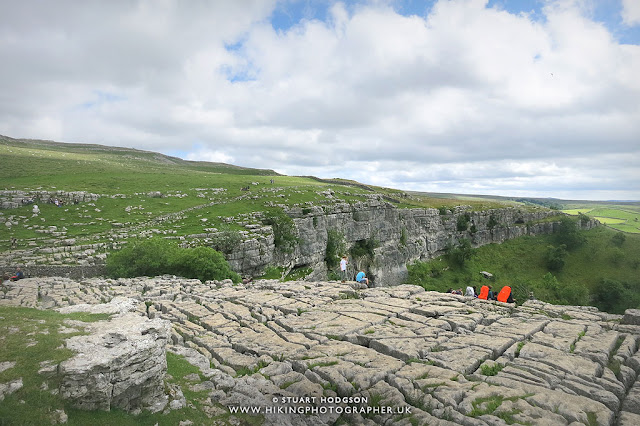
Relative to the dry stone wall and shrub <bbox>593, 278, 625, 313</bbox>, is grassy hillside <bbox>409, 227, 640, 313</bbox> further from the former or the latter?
the dry stone wall

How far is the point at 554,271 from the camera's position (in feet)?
243

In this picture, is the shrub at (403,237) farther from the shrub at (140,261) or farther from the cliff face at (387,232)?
the shrub at (140,261)

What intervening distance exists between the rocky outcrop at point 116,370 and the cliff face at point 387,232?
97.4 ft

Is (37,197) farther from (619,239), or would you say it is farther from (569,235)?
(619,239)

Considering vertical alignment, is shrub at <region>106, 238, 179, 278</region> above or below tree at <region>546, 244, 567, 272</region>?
above

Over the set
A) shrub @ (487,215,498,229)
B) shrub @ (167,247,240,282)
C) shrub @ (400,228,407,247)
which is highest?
shrub @ (487,215,498,229)

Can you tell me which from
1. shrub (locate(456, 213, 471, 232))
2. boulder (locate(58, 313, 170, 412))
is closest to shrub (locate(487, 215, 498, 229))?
shrub (locate(456, 213, 471, 232))

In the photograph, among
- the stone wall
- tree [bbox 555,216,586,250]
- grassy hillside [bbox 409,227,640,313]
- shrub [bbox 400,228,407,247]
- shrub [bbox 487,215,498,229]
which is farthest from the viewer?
shrub [bbox 487,215,498,229]

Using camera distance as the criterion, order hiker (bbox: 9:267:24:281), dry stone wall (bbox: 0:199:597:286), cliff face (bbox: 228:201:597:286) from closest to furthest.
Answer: hiker (bbox: 9:267:24:281) < dry stone wall (bbox: 0:199:597:286) < cliff face (bbox: 228:201:597:286)

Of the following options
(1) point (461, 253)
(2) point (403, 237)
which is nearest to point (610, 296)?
(1) point (461, 253)

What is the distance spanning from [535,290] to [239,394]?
70369mm

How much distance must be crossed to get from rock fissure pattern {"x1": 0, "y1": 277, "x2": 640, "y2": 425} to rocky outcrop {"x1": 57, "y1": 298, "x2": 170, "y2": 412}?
5.99 feet

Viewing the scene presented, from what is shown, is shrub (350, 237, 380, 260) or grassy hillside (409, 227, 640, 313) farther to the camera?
shrub (350, 237, 380, 260)

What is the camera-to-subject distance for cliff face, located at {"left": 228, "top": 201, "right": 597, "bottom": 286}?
1798 inches
